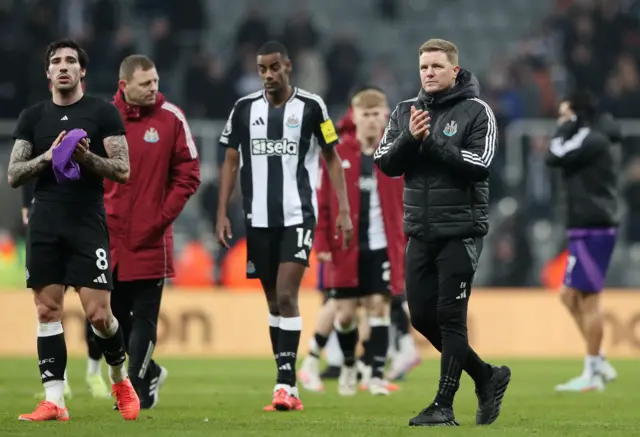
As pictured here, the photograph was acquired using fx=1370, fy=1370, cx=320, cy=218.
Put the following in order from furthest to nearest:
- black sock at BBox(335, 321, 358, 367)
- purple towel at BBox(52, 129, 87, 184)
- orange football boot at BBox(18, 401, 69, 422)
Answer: black sock at BBox(335, 321, 358, 367) < orange football boot at BBox(18, 401, 69, 422) < purple towel at BBox(52, 129, 87, 184)

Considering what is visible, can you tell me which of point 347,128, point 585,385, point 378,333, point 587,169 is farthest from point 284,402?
point 587,169

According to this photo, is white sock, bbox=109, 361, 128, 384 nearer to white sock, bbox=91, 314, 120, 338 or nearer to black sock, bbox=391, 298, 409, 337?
white sock, bbox=91, 314, 120, 338

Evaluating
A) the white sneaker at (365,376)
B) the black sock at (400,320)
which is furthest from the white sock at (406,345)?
the white sneaker at (365,376)

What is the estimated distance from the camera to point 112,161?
27.5ft

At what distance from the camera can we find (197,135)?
19250mm

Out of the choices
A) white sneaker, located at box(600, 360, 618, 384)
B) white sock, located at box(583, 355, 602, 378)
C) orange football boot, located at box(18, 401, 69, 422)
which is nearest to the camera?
orange football boot, located at box(18, 401, 69, 422)

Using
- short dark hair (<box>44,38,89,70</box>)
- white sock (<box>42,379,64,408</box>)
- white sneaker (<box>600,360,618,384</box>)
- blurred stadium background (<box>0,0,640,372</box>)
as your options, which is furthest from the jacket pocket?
blurred stadium background (<box>0,0,640,372</box>)

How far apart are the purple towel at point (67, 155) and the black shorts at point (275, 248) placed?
2.13 meters

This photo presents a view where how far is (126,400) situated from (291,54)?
15.1m

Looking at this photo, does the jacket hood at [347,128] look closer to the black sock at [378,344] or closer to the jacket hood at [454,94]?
the black sock at [378,344]

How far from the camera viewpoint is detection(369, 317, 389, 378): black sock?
38.6 feet

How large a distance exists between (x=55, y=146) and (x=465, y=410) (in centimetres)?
358

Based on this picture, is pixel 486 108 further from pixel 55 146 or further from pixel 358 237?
pixel 358 237

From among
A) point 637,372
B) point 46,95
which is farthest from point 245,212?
point 46,95
